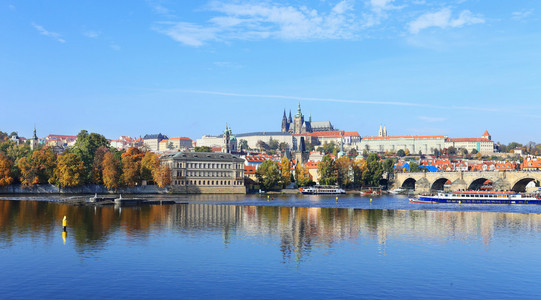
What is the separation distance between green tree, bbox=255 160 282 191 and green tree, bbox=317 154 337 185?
12.1 metres

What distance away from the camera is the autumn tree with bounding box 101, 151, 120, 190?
102500mm

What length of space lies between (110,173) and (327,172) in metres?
54.9

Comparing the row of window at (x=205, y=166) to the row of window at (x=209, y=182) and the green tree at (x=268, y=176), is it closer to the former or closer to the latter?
the row of window at (x=209, y=182)

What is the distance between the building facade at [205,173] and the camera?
11881 centimetres

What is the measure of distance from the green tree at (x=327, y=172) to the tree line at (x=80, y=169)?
3896 centimetres

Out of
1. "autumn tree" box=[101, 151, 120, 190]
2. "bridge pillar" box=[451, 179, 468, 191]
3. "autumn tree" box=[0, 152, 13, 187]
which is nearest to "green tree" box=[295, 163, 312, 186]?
"bridge pillar" box=[451, 179, 468, 191]

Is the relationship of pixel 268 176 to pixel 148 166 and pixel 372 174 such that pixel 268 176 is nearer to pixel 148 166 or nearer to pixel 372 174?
pixel 148 166

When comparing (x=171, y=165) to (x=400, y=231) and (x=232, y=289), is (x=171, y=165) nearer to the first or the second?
(x=400, y=231)

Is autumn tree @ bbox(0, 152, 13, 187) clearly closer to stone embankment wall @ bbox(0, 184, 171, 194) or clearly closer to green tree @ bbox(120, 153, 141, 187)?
stone embankment wall @ bbox(0, 184, 171, 194)

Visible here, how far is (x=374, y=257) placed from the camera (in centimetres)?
3328

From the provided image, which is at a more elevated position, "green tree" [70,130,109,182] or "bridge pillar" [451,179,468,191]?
"green tree" [70,130,109,182]

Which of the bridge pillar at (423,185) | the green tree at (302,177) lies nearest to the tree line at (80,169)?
the green tree at (302,177)

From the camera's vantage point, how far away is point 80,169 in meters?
101

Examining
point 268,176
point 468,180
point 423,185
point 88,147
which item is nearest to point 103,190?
point 88,147
